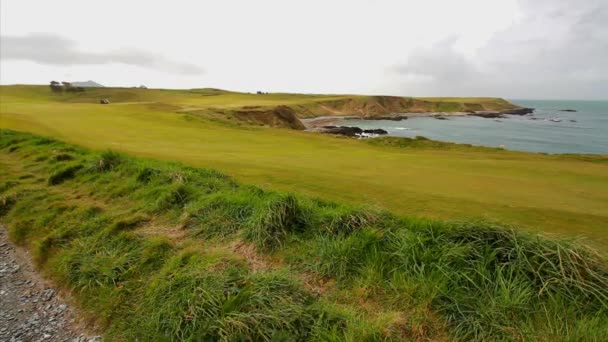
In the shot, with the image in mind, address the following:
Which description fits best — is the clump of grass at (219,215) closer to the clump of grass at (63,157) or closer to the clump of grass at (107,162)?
the clump of grass at (107,162)

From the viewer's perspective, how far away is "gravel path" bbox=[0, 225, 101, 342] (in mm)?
4387

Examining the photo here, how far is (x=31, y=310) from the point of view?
488 centimetres

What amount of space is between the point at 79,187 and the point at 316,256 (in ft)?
24.0

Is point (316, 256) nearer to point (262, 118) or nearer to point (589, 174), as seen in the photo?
point (589, 174)

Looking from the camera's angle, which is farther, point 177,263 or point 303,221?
point 303,221

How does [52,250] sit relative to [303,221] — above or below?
below

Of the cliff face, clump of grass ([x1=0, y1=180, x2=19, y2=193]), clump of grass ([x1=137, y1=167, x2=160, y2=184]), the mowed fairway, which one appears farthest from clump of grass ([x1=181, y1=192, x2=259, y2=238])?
the cliff face

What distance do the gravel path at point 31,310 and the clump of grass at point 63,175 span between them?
414cm

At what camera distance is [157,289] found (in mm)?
4699

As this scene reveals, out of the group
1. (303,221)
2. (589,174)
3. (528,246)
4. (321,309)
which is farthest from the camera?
(589,174)

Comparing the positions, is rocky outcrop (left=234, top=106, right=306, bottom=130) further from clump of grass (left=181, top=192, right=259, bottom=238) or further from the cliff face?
clump of grass (left=181, top=192, right=259, bottom=238)

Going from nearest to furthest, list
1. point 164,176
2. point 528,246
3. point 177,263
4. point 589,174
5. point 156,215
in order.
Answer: point 528,246, point 177,263, point 156,215, point 164,176, point 589,174

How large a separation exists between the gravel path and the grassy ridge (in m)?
0.25

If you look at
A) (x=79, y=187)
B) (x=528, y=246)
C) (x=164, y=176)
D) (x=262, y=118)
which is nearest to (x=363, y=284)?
(x=528, y=246)
